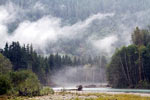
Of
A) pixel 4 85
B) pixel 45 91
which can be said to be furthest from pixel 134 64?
pixel 4 85

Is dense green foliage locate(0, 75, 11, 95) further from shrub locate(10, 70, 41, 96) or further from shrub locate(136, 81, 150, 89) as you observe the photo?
shrub locate(136, 81, 150, 89)

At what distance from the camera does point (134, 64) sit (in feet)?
229

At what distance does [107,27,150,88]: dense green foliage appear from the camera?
66688mm

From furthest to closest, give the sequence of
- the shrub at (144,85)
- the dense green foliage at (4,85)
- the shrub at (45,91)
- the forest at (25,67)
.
→ the shrub at (144,85), the shrub at (45,91), the forest at (25,67), the dense green foliage at (4,85)

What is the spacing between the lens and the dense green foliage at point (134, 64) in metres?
66.7

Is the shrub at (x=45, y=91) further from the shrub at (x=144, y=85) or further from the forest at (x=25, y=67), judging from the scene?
the shrub at (x=144, y=85)

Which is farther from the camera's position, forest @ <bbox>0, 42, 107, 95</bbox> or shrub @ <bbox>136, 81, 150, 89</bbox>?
shrub @ <bbox>136, 81, 150, 89</bbox>

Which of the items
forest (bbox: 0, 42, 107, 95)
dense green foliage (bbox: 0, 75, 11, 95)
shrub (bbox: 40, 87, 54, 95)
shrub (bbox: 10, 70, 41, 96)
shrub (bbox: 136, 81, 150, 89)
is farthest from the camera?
shrub (bbox: 136, 81, 150, 89)

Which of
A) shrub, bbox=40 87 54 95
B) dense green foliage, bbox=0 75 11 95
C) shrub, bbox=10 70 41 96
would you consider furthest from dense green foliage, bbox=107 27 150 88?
dense green foliage, bbox=0 75 11 95

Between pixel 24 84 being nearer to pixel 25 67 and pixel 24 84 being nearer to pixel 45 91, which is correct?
pixel 45 91

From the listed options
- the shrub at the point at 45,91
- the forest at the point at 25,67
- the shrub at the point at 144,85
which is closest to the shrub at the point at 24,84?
the forest at the point at 25,67

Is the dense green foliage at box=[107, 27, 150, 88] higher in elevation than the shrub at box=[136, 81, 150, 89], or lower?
higher

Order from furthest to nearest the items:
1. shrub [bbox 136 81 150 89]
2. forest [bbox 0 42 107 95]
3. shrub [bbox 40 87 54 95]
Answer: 1. shrub [bbox 136 81 150 89]
2. shrub [bbox 40 87 54 95]
3. forest [bbox 0 42 107 95]

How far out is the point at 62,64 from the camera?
155 metres
